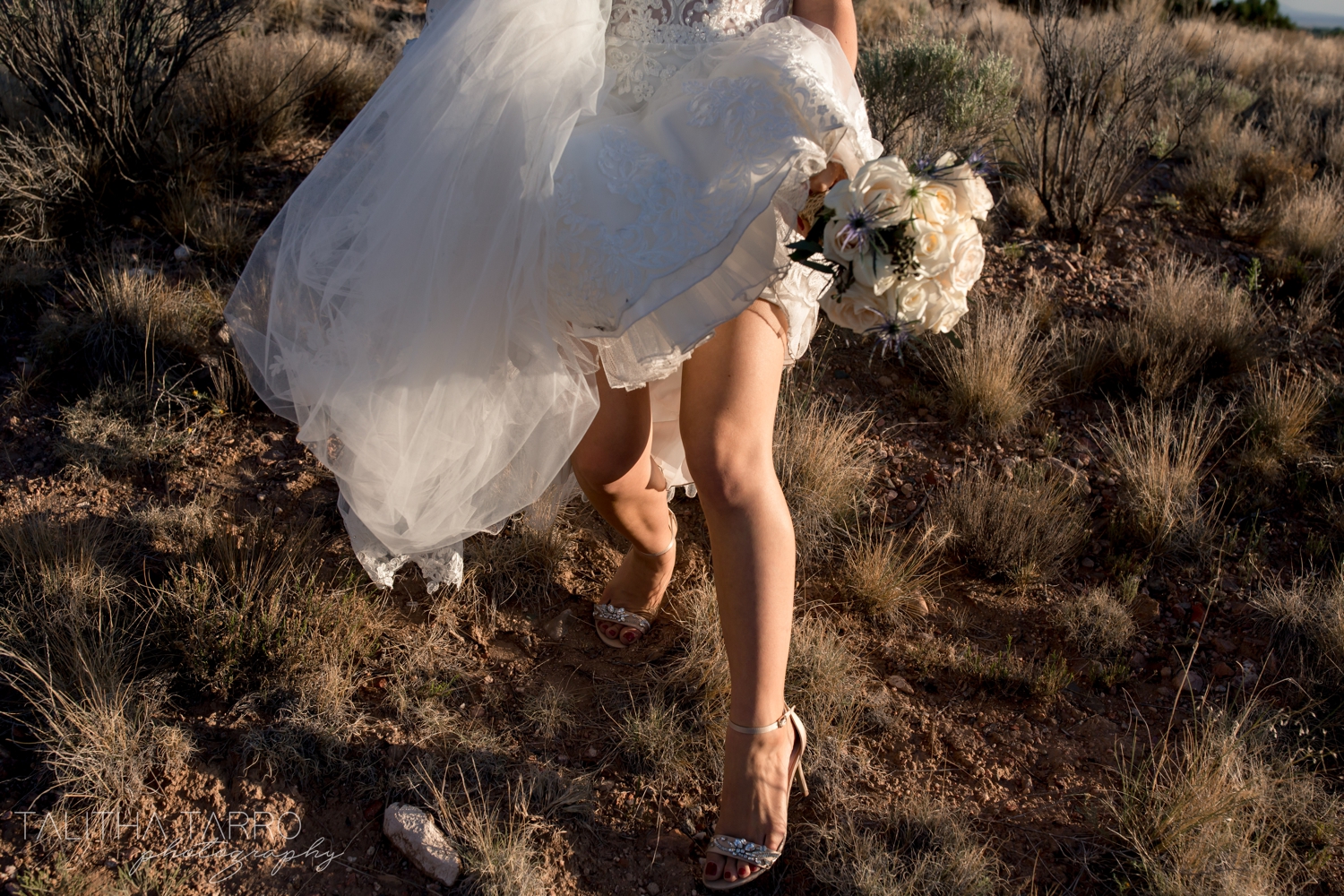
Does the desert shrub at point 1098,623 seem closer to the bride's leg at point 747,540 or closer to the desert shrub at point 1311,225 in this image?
the bride's leg at point 747,540

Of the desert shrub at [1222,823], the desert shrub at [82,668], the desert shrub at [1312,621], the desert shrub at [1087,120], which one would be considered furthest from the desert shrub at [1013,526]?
the desert shrub at [82,668]

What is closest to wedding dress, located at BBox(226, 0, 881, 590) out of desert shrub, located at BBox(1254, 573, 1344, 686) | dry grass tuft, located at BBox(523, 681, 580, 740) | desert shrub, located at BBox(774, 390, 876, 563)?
dry grass tuft, located at BBox(523, 681, 580, 740)

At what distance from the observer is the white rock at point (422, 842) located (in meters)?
1.82

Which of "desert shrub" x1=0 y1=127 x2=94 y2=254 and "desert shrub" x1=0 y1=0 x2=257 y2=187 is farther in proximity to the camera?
"desert shrub" x1=0 y1=0 x2=257 y2=187

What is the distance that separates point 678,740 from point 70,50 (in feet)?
12.2

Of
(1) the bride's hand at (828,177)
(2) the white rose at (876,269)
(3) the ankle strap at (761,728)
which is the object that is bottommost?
(3) the ankle strap at (761,728)

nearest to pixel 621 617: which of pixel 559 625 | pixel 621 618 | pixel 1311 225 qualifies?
pixel 621 618

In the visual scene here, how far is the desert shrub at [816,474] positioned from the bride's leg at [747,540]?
875 mm

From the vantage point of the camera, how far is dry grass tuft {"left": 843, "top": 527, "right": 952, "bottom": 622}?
256 cm

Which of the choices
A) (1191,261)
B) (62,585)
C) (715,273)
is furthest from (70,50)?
(1191,261)

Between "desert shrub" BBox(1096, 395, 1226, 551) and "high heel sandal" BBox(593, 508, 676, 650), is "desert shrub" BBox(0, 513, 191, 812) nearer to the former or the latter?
"high heel sandal" BBox(593, 508, 676, 650)

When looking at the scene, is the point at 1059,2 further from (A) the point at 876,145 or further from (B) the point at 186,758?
(B) the point at 186,758

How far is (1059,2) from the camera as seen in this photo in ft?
13.9

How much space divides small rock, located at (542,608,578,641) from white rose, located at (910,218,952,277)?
61.4 inches
